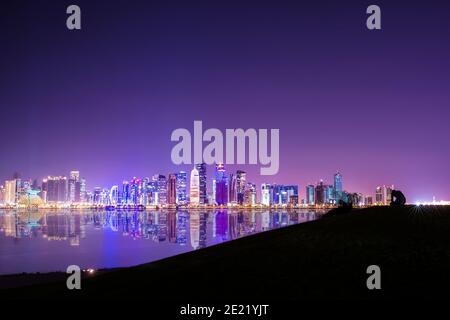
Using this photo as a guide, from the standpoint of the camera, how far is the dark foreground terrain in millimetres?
12570

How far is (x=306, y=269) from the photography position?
14258 millimetres

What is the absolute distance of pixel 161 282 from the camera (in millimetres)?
14461

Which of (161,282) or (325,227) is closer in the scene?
(161,282)

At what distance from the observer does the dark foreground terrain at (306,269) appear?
41.2ft

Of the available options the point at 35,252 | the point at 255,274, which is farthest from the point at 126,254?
the point at 255,274

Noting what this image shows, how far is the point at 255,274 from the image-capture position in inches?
563
